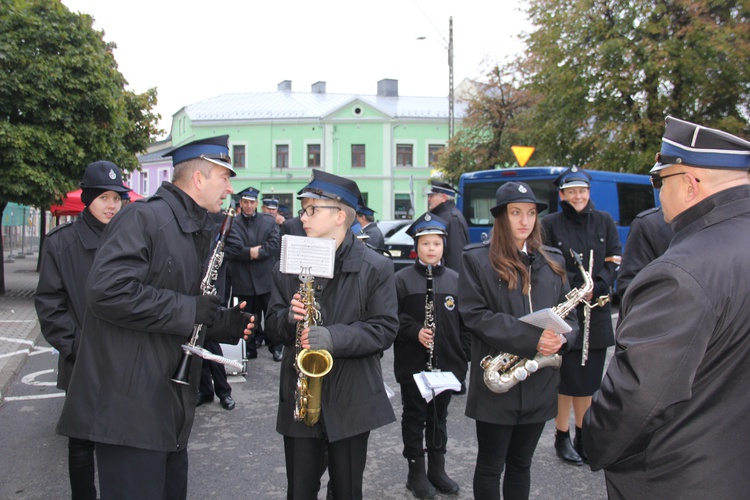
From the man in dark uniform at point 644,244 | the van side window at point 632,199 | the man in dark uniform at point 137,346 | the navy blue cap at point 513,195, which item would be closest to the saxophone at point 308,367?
the man in dark uniform at point 137,346

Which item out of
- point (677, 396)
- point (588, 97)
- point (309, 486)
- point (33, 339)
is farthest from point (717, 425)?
point (588, 97)

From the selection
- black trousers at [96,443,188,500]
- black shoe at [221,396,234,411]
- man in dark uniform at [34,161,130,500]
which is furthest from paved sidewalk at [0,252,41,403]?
black trousers at [96,443,188,500]

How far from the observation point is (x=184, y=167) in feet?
9.80

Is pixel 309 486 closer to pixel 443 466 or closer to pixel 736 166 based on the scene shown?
pixel 443 466

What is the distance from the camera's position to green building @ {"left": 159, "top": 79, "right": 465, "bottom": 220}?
49.4m

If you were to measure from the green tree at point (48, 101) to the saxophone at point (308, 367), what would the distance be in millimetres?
10593

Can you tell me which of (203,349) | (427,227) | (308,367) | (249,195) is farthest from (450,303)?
(249,195)

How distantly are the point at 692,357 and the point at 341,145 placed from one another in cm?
4852

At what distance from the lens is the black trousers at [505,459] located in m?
3.49

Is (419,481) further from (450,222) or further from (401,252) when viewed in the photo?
(401,252)

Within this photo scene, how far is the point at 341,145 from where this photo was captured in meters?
49.6

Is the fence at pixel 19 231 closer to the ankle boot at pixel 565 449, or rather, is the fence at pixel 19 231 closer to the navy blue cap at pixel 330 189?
the ankle boot at pixel 565 449

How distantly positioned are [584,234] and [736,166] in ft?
10.3

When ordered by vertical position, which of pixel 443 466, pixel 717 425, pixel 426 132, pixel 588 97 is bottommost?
pixel 443 466
